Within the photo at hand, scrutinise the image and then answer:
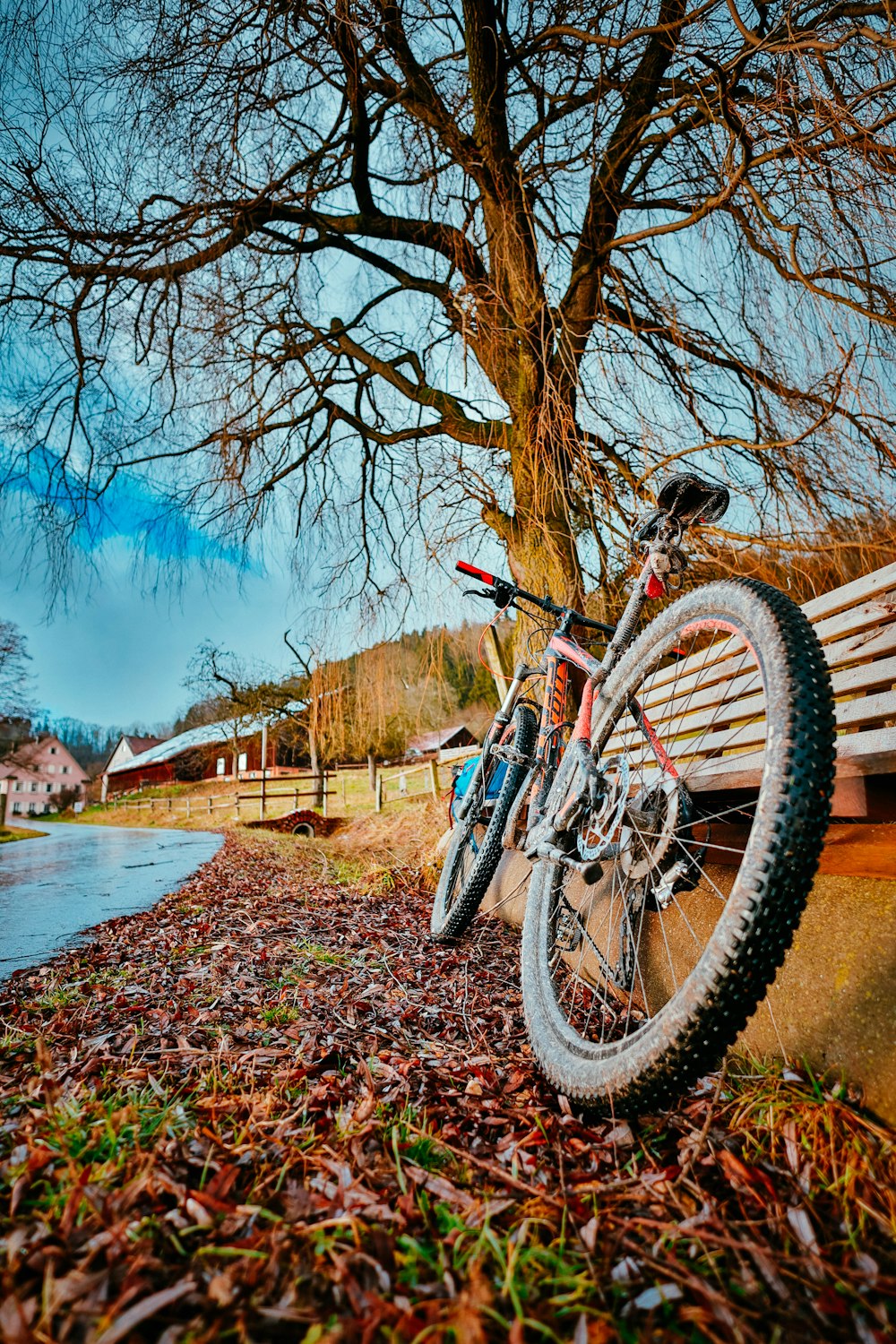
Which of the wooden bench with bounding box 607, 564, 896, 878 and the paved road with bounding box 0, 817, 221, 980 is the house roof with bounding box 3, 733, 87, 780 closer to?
the paved road with bounding box 0, 817, 221, 980

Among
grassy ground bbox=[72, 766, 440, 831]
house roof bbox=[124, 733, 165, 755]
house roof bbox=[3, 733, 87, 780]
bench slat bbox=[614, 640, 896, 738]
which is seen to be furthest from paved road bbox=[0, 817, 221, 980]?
house roof bbox=[124, 733, 165, 755]

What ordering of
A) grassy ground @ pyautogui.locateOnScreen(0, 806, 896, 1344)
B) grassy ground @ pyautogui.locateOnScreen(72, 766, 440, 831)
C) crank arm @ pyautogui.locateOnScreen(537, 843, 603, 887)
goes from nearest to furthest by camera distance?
1. grassy ground @ pyautogui.locateOnScreen(0, 806, 896, 1344)
2. crank arm @ pyautogui.locateOnScreen(537, 843, 603, 887)
3. grassy ground @ pyautogui.locateOnScreen(72, 766, 440, 831)

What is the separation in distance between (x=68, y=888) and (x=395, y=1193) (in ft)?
16.2

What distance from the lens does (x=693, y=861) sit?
5.20 ft

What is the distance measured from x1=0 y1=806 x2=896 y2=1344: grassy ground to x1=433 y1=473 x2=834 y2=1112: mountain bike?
209 millimetres

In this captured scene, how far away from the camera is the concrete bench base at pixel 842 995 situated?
54.1 inches

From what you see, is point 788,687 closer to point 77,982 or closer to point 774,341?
point 77,982

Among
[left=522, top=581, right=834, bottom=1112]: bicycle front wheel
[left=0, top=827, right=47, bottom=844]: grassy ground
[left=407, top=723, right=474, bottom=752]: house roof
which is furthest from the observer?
[left=407, top=723, right=474, bottom=752]: house roof

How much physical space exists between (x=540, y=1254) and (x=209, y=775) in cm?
4388

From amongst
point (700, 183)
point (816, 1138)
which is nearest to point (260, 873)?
point (816, 1138)

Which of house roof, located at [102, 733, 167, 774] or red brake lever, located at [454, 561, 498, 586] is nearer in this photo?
red brake lever, located at [454, 561, 498, 586]

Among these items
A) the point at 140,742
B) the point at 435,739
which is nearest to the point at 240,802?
the point at 435,739

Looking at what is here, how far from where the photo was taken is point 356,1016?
211cm

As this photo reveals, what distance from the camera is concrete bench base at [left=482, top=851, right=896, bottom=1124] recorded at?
1375 millimetres
